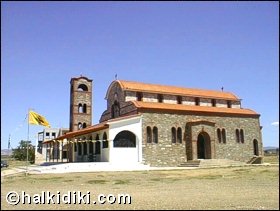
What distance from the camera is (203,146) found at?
38656 millimetres

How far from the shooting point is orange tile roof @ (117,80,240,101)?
129ft

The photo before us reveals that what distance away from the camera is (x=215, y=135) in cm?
3853

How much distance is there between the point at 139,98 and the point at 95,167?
1195cm

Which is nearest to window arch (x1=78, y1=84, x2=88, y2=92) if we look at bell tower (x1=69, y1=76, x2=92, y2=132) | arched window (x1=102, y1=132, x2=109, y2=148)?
bell tower (x1=69, y1=76, x2=92, y2=132)

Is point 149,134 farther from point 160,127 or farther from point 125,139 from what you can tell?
point 125,139

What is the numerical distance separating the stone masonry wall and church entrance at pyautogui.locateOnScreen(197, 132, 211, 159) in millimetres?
623

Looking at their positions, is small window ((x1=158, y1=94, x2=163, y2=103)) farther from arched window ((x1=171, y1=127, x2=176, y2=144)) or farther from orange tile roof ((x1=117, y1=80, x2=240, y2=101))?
arched window ((x1=171, y1=127, x2=176, y2=144))

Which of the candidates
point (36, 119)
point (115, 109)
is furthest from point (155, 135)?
point (36, 119)

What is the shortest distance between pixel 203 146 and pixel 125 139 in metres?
9.91

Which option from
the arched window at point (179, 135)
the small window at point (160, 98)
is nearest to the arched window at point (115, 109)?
the small window at point (160, 98)

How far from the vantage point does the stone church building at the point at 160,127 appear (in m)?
33.8

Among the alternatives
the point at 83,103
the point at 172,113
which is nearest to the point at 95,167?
the point at 172,113

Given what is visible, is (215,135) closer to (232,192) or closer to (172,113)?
(172,113)

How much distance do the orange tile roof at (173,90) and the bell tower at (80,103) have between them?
206 inches
